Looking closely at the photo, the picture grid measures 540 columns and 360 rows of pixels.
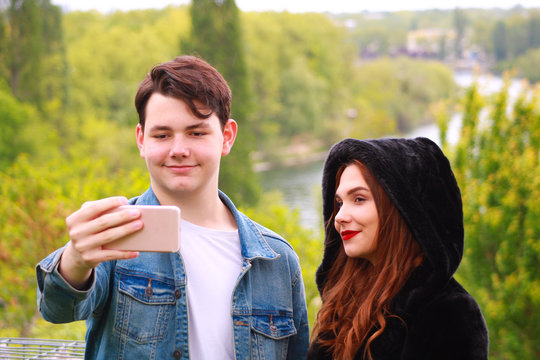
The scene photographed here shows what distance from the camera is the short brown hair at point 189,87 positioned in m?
2.18

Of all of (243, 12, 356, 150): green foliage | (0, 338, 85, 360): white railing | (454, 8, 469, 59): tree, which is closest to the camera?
(0, 338, 85, 360): white railing

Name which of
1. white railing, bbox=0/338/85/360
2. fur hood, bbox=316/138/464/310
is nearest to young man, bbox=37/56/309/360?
fur hood, bbox=316/138/464/310

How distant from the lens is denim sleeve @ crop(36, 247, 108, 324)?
1.87 metres

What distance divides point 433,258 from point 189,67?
1.17 metres

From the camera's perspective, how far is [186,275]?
87.3 inches

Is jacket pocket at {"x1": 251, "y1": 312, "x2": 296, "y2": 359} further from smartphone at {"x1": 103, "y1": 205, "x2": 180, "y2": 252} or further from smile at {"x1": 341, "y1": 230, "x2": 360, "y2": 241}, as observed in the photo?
smartphone at {"x1": 103, "y1": 205, "x2": 180, "y2": 252}

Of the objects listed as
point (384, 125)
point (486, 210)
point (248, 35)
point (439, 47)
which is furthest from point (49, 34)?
point (439, 47)

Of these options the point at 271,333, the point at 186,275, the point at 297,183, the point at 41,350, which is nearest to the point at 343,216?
the point at 271,333

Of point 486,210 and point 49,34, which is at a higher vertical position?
A: point 49,34

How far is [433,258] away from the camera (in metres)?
2.16

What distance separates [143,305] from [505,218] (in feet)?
32.2

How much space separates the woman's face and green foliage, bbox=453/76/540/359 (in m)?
8.66

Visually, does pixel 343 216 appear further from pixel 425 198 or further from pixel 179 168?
pixel 179 168

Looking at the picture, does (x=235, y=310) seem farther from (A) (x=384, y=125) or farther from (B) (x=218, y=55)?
(A) (x=384, y=125)
